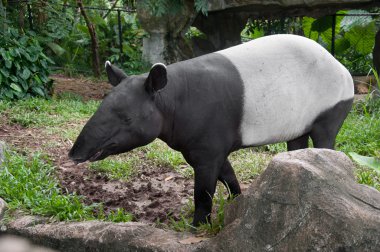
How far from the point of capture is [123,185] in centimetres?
470

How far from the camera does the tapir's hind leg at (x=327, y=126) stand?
11.1 ft

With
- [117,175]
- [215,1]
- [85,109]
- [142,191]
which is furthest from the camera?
[215,1]

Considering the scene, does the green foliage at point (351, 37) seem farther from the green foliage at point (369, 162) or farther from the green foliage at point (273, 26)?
the green foliage at point (369, 162)

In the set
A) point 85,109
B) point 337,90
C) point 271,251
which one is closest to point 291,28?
point 85,109

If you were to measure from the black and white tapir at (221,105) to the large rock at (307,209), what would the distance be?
481mm

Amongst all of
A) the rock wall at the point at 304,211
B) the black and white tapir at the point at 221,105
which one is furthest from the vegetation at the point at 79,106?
the black and white tapir at the point at 221,105

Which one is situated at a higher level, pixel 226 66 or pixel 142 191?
pixel 226 66

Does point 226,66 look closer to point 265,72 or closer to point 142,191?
point 265,72

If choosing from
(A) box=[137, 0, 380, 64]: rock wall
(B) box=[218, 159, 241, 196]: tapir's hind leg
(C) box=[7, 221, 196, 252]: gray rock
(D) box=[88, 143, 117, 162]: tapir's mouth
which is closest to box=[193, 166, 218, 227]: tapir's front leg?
(C) box=[7, 221, 196, 252]: gray rock

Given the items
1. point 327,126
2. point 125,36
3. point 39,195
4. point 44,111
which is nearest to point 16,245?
point 39,195

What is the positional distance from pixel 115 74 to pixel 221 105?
65 centimetres

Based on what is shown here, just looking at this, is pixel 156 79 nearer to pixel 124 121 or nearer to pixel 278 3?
pixel 124 121

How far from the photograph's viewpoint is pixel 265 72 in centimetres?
325

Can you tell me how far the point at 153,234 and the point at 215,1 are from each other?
630 cm
